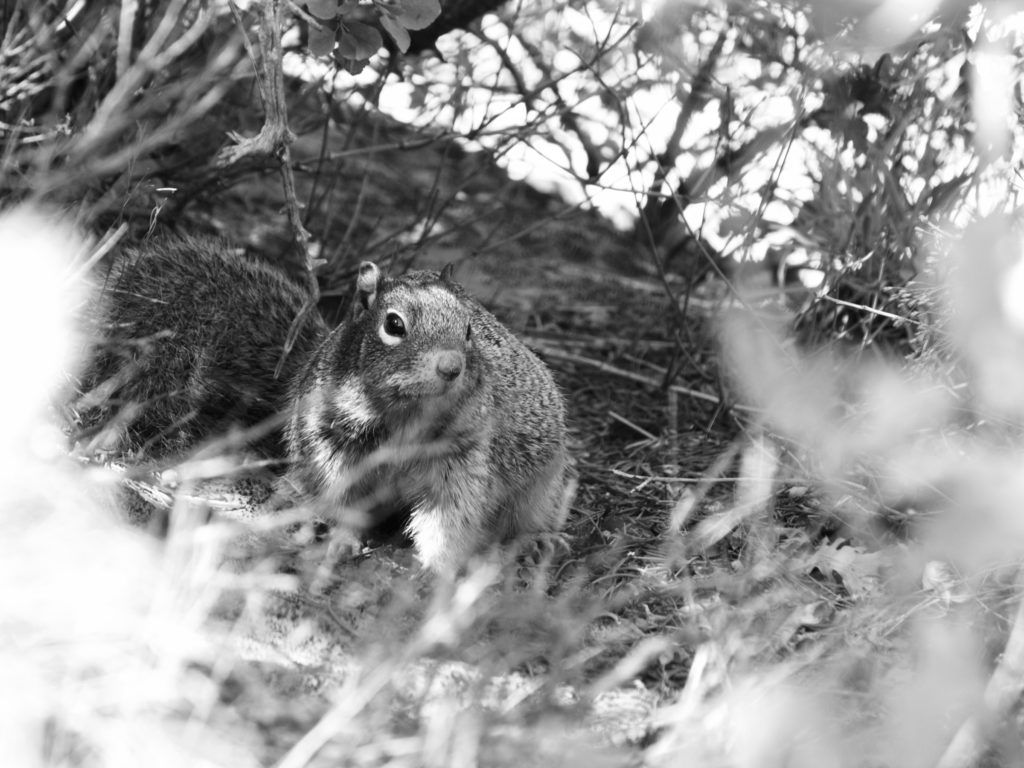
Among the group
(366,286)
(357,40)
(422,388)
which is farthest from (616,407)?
(357,40)

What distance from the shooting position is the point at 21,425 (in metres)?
3.28

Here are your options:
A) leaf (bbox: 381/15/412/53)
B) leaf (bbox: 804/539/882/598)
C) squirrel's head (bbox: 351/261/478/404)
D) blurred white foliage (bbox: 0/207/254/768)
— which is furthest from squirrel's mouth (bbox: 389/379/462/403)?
leaf (bbox: 804/539/882/598)

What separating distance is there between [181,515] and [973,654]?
7.52ft

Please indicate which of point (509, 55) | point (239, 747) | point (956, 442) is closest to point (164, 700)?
point (239, 747)

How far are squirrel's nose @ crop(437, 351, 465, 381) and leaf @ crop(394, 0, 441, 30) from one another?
3.72 feet

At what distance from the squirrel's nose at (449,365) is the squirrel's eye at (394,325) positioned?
0.29 m

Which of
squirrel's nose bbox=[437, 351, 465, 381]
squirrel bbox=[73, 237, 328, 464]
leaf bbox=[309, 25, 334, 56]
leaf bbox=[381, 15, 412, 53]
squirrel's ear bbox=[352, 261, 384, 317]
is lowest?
squirrel bbox=[73, 237, 328, 464]

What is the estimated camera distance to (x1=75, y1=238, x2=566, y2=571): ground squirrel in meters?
3.92

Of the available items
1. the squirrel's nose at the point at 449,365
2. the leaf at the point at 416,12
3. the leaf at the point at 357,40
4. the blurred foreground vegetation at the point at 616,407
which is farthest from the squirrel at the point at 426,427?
the leaf at the point at 416,12

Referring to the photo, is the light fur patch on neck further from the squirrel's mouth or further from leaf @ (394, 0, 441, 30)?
leaf @ (394, 0, 441, 30)

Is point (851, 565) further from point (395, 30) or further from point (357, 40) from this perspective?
point (357, 40)

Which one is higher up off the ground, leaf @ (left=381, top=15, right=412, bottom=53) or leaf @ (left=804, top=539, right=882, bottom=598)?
leaf @ (left=381, top=15, right=412, bottom=53)

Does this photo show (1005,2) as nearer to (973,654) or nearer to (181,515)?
(973,654)

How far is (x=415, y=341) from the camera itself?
3842 mm
